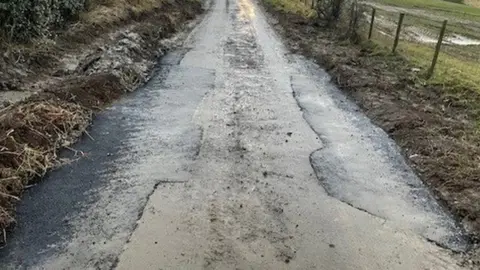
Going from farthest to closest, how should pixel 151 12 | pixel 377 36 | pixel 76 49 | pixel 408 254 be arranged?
pixel 151 12 → pixel 377 36 → pixel 76 49 → pixel 408 254

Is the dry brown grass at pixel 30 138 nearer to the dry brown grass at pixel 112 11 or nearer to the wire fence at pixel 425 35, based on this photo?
the dry brown grass at pixel 112 11

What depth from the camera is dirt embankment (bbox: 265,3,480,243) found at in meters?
6.96

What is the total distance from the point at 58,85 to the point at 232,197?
548 centimetres

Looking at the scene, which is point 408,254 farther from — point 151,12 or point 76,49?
point 151,12

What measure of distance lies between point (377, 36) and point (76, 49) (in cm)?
1031

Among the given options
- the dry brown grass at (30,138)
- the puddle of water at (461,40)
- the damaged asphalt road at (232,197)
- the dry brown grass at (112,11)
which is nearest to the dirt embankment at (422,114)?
the damaged asphalt road at (232,197)

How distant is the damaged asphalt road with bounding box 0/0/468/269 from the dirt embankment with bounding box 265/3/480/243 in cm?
29

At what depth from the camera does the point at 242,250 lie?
17.3 feet

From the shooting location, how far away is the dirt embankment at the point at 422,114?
22.9 feet

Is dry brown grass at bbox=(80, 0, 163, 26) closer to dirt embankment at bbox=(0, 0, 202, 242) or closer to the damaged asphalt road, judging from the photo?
dirt embankment at bbox=(0, 0, 202, 242)

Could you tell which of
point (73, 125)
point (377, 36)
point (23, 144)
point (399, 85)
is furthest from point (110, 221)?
point (377, 36)

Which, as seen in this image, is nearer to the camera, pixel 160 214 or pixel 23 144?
pixel 160 214

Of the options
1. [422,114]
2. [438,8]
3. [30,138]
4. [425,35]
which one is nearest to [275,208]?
[30,138]

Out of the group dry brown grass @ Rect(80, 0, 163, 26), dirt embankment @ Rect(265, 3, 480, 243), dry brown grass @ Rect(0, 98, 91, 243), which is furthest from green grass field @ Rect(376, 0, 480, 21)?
dry brown grass @ Rect(0, 98, 91, 243)
